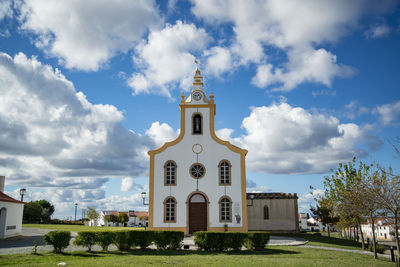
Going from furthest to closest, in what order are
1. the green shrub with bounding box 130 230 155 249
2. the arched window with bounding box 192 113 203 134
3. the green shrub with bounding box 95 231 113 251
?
the arched window with bounding box 192 113 203 134
the green shrub with bounding box 130 230 155 249
the green shrub with bounding box 95 231 113 251

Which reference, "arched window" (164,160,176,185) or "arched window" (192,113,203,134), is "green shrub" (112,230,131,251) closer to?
"arched window" (164,160,176,185)

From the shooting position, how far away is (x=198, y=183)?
27547 mm

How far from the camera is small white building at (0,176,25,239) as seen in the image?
82.3ft

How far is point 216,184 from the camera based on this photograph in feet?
90.0

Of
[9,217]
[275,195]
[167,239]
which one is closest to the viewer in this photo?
[167,239]

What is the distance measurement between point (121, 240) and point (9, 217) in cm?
1355

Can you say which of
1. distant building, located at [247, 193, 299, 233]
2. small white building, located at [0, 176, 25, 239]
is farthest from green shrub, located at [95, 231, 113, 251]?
distant building, located at [247, 193, 299, 233]

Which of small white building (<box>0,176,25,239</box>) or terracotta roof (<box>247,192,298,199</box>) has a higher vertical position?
terracotta roof (<box>247,192,298,199</box>)

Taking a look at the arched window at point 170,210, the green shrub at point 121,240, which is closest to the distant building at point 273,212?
the arched window at point 170,210

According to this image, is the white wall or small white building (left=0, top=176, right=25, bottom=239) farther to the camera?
the white wall

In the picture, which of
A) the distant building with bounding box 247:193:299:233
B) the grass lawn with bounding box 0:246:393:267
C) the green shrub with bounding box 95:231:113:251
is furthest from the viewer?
the distant building with bounding box 247:193:299:233

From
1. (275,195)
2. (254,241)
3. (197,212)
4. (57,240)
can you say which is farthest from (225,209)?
(57,240)

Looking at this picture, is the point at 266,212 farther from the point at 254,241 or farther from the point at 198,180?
the point at 254,241

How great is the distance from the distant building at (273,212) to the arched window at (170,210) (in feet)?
37.3
